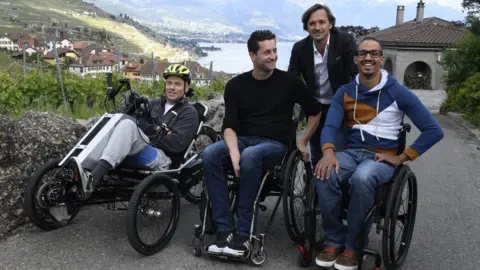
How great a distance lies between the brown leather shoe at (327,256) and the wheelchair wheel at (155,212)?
3.81ft

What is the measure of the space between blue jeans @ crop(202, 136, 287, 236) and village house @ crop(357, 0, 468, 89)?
32645mm

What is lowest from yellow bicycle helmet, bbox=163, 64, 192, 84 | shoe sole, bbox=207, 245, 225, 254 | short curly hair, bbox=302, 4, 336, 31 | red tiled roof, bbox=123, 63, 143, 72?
shoe sole, bbox=207, 245, 225, 254

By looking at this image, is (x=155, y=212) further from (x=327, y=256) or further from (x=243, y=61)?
(x=243, y=61)

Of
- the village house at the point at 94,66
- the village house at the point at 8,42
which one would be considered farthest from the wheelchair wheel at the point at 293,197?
the village house at the point at 8,42

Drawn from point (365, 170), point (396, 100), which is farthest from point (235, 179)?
Result: point (396, 100)

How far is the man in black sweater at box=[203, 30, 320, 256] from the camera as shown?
3617 mm

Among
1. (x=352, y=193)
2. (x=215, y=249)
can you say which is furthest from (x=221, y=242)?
(x=352, y=193)

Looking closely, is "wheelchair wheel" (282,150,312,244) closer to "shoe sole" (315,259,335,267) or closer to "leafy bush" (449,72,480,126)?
"shoe sole" (315,259,335,267)

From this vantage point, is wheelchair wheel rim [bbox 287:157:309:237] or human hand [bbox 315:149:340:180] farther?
wheelchair wheel rim [bbox 287:157:309:237]

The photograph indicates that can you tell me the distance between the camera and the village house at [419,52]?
3434 cm

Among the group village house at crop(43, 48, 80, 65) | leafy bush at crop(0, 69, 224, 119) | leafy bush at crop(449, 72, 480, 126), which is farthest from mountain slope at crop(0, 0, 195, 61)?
leafy bush at crop(0, 69, 224, 119)

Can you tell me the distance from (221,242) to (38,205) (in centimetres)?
138

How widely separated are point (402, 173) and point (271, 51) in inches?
51.5

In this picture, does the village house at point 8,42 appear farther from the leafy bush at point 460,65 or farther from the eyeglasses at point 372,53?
the eyeglasses at point 372,53
